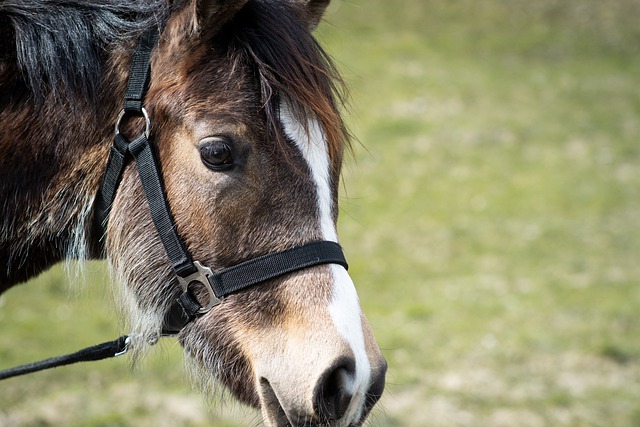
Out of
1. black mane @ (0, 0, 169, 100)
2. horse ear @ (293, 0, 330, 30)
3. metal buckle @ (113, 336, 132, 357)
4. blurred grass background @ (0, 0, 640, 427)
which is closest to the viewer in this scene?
black mane @ (0, 0, 169, 100)

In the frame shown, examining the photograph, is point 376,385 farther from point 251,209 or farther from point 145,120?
point 145,120

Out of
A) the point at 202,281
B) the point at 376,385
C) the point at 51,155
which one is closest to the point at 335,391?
the point at 376,385

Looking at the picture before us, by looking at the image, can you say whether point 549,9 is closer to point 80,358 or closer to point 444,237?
point 444,237

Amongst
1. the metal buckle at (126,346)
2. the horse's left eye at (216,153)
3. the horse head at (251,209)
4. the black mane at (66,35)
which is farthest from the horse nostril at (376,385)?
the black mane at (66,35)

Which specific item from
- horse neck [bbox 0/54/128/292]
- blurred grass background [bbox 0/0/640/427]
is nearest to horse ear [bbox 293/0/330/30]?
blurred grass background [bbox 0/0/640/427]

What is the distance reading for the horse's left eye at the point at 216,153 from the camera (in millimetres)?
2330

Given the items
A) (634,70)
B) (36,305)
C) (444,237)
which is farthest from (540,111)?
(36,305)

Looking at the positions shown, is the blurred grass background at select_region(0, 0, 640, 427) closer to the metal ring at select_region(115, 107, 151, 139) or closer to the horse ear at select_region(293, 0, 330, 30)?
the horse ear at select_region(293, 0, 330, 30)

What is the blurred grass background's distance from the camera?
6.20 m

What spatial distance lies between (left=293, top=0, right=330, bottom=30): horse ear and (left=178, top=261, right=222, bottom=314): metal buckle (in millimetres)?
1095

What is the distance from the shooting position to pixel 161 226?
2.40 metres

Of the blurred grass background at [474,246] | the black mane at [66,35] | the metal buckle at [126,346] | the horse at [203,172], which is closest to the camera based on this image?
the horse at [203,172]

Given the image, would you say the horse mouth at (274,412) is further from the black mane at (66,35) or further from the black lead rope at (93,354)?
the black mane at (66,35)

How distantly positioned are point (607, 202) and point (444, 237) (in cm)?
278
